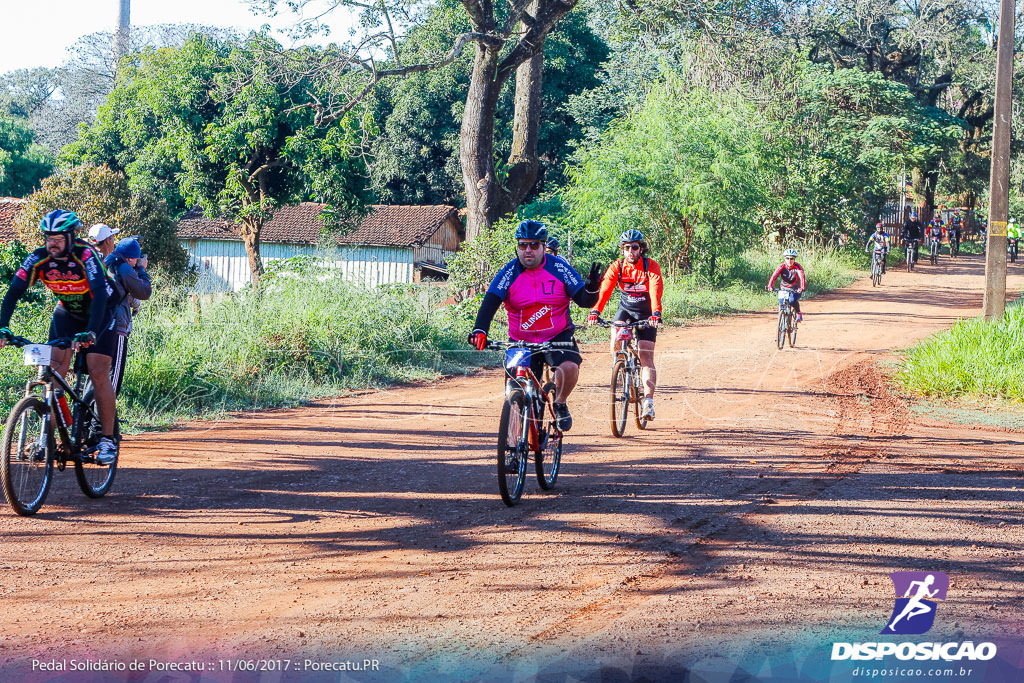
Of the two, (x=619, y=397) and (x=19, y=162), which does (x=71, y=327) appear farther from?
(x=19, y=162)

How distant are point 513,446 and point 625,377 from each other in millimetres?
3083

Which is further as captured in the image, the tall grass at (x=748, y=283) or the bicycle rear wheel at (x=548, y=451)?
the tall grass at (x=748, y=283)

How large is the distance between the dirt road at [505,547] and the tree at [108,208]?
652 inches

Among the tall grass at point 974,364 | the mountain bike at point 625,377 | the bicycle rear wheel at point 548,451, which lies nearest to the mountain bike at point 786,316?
the tall grass at point 974,364

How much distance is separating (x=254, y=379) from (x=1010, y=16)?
11822 mm

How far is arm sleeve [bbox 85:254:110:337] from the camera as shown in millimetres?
6621

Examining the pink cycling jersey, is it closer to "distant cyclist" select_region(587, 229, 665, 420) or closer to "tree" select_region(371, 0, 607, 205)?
"distant cyclist" select_region(587, 229, 665, 420)

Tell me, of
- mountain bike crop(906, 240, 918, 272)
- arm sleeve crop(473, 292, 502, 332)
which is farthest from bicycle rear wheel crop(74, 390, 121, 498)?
mountain bike crop(906, 240, 918, 272)

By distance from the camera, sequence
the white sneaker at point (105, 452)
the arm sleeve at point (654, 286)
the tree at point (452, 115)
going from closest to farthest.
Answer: the white sneaker at point (105, 452) < the arm sleeve at point (654, 286) < the tree at point (452, 115)

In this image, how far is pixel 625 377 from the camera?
9727 millimetres

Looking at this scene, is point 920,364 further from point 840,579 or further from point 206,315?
point 206,315

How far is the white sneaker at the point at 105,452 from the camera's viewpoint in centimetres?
688

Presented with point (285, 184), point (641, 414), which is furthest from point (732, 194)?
point (641, 414)

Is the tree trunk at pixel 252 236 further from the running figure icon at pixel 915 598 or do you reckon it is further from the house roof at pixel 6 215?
the running figure icon at pixel 915 598
